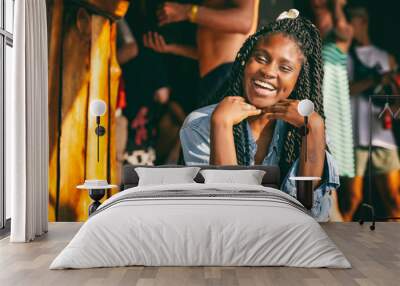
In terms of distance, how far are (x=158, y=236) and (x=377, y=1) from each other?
4.95 meters

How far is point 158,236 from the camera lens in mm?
4625

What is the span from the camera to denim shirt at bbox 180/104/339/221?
773 centimetres

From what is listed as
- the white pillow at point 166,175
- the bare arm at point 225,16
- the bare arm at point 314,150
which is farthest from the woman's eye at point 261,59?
the white pillow at point 166,175

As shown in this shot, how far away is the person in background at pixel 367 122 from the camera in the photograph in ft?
25.6

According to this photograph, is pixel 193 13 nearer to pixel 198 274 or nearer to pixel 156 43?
pixel 156 43

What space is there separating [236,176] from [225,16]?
224 centimetres

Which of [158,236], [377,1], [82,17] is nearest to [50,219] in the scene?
[82,17]

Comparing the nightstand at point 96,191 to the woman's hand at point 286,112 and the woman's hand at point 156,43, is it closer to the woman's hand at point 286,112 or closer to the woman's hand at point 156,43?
the woman's hand at point 156,43

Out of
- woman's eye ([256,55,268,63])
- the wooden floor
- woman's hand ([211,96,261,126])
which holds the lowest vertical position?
the wooden floor

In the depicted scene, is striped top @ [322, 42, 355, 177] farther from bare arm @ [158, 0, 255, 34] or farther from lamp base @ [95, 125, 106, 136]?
lamp base @ [95, 125, 106, 136]

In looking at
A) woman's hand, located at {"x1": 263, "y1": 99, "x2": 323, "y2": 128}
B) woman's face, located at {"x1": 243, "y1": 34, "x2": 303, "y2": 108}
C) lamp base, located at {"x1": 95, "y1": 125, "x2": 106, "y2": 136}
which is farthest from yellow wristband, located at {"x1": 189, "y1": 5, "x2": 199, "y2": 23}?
lamp base, located at {"x1": 95, "y1": 125, "x2": 106, "y2": 136}

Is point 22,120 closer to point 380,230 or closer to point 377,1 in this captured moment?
point 380,230

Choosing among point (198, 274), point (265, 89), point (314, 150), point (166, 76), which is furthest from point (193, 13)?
point (198, 274)

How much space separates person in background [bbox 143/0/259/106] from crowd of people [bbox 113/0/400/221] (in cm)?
1
